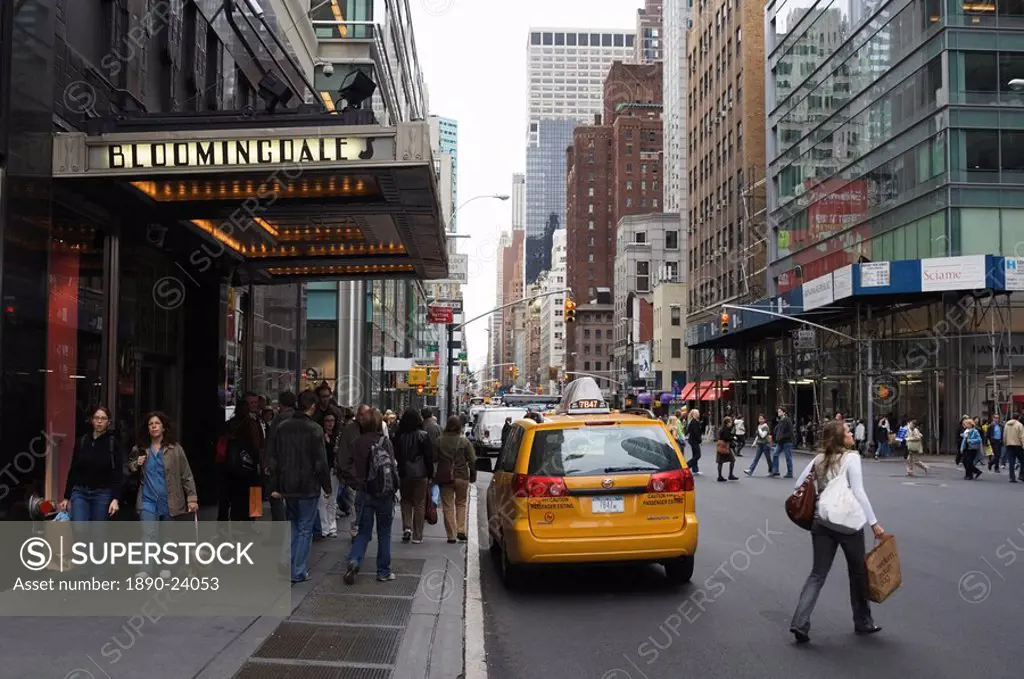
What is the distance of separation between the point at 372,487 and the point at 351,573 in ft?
2.80

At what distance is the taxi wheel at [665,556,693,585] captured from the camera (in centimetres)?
1007

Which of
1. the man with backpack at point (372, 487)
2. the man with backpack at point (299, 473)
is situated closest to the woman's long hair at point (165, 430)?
the man with backpack at point (299, 473)

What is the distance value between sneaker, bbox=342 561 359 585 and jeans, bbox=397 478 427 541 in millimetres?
2723

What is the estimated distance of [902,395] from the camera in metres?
44.2

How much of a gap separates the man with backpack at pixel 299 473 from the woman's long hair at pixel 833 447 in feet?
14.8

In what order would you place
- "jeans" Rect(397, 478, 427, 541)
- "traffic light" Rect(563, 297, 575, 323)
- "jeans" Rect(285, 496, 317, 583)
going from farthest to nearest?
"traffic light" Rect(563, 297, 575, 323) < "jeans" Rect(397, 478, 427, 541) < "jeans" Rect(285, 496, 317, 583)

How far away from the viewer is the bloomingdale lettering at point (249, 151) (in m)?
10.1

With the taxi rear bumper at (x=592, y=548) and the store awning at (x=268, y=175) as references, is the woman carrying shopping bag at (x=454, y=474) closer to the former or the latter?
the store awning at (x=268, y=175)

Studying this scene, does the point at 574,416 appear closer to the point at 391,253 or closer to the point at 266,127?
the point at 266,127

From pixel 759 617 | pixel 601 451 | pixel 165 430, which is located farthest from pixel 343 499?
pixel 759 617

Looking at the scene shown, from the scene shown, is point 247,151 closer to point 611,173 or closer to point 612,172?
point 612,172

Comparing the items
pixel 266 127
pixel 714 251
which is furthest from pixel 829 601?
pixel 714 251

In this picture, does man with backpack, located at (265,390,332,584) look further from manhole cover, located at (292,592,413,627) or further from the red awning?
the red awning

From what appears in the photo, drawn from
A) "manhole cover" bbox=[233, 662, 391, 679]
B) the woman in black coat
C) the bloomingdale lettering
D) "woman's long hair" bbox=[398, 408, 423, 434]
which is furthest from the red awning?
"manhole cover" bbox=[233, 662, 391, 679]
